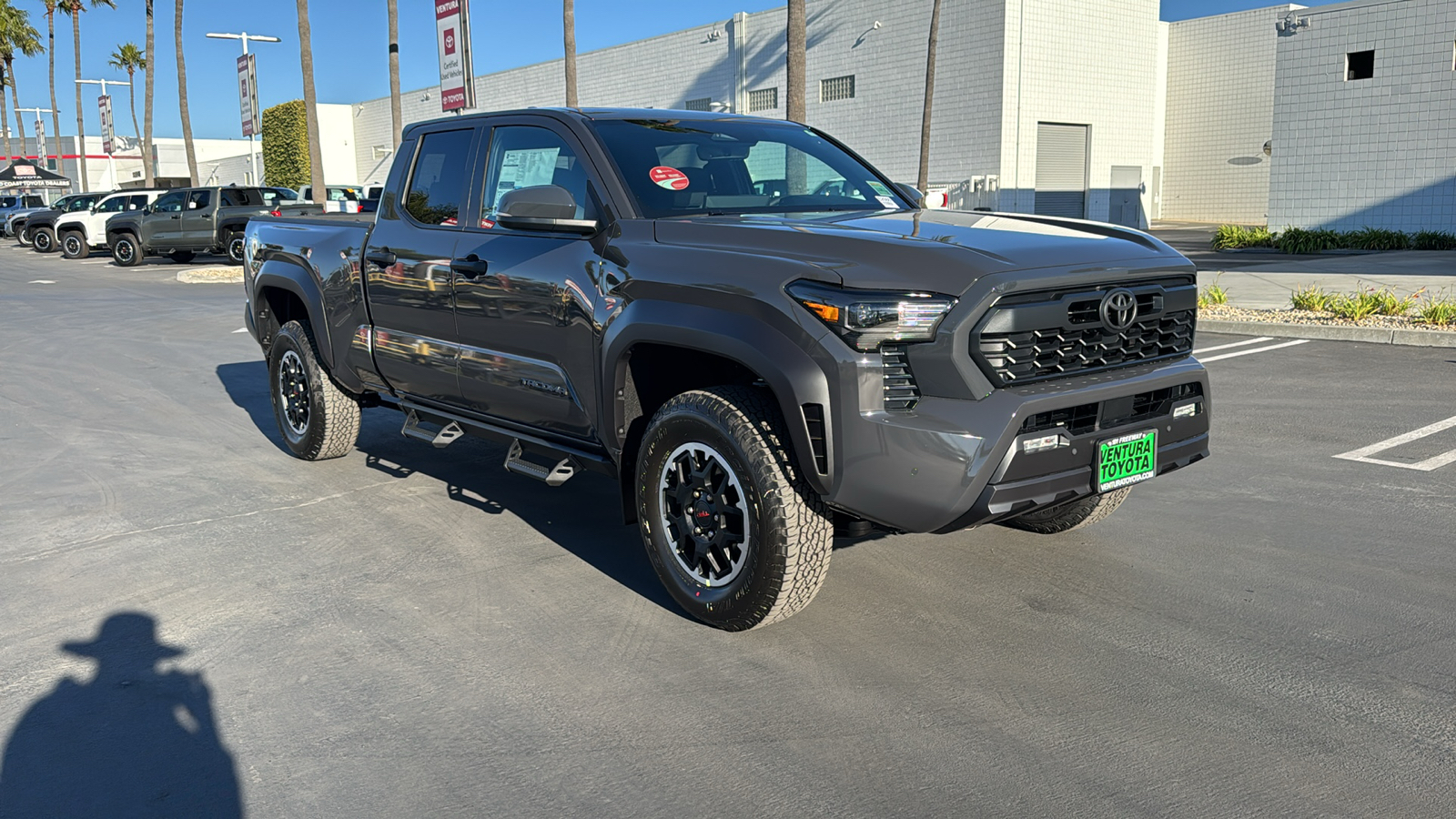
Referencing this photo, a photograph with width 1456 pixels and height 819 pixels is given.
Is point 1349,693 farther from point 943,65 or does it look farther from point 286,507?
point 943,65

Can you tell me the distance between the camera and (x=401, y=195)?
6152 millimetres

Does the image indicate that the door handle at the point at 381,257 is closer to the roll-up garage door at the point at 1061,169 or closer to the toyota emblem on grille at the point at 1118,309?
the toyota emblem on grille at the point at 1118,309

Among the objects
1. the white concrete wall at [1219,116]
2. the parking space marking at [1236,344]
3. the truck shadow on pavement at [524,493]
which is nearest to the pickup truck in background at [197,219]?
the truck shadow on pavement at [524,493]

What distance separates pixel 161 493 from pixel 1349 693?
5.92 m

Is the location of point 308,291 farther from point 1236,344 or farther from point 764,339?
point 1236,344

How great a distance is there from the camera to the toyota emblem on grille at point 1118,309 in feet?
13.2

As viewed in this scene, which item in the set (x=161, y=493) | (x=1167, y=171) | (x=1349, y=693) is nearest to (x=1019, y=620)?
(x=1349, y=693)

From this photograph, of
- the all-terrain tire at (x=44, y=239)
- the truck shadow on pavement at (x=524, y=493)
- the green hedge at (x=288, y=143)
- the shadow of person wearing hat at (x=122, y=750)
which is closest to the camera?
the shadow of person wearing hat at (x=122, y=750)

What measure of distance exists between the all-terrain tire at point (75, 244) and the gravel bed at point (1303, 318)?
31.5 m

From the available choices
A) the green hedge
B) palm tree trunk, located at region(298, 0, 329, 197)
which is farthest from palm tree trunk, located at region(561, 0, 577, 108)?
the green hedge

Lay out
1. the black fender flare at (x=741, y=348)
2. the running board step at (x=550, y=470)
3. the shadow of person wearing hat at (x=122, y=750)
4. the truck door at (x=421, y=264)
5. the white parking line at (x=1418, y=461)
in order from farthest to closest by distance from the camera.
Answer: the white parking line at (x=1418, y=461), the truck door at (x=421, y=264), the running board step at (x=550, y=470), the black fender flare at (x=741, y=348), the shadow of person wearing hat at (x=122, y=750)

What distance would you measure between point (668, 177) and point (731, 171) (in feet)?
1.13

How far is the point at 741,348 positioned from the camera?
3971mm

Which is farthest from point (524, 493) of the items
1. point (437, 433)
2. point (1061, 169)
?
point (1061, 169)
